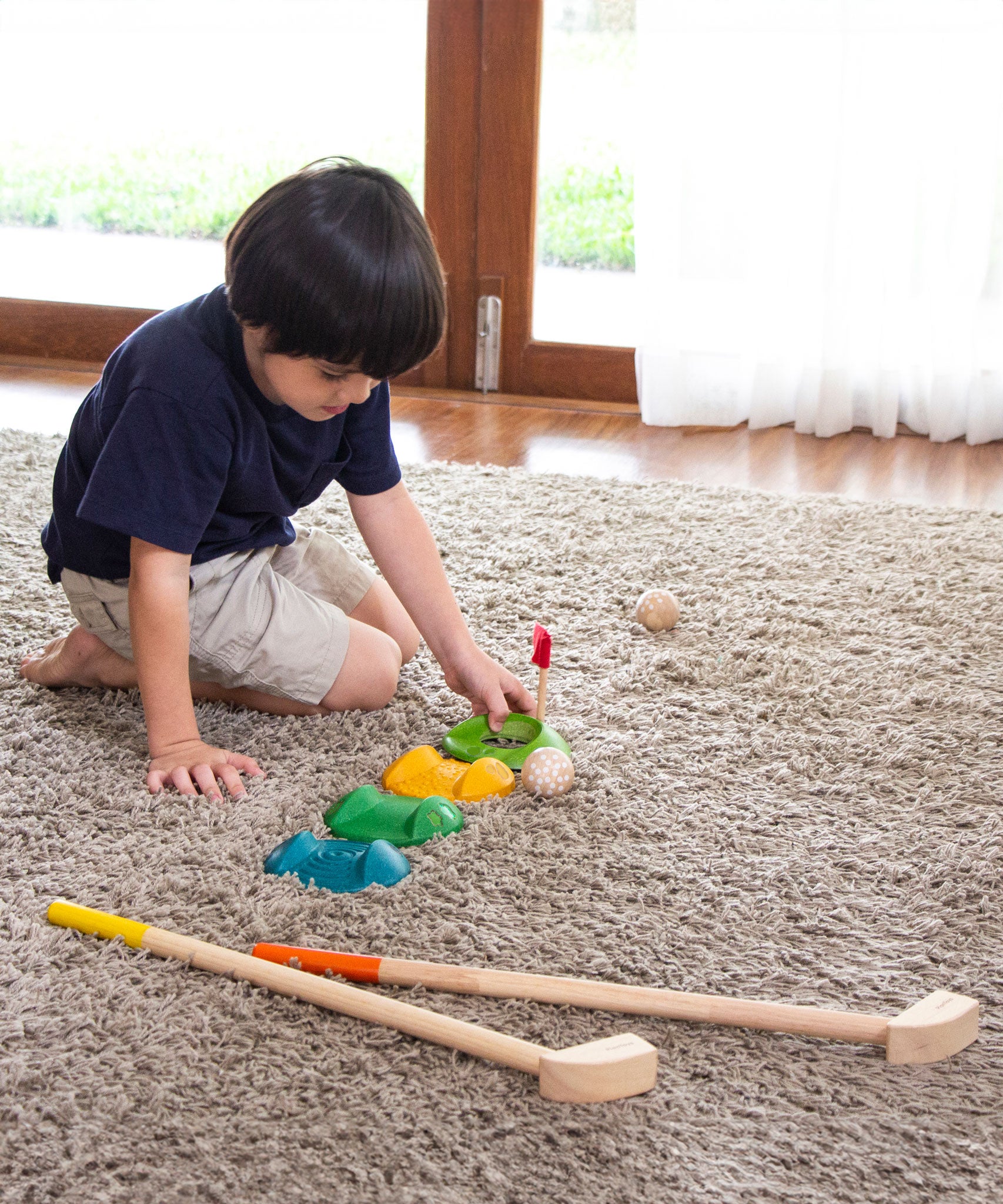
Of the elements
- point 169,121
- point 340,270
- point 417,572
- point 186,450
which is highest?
point 169,121

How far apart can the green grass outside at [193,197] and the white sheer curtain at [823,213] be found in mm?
176

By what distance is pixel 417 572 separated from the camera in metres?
1.11

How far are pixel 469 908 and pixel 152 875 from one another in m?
0.22

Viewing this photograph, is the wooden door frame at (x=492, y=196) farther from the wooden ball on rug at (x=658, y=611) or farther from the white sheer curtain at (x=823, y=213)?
the wooden ball on rug at (x=658, y=611)

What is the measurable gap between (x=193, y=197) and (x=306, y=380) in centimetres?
172

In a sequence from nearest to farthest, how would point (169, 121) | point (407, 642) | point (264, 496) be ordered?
point (264, 496)
point (407, 642)
point (169, 121)

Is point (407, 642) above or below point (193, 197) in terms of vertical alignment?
below

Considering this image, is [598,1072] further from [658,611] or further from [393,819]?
[658,611]

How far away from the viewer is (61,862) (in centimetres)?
85

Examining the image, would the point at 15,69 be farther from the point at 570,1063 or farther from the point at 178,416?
the point at 570,1063

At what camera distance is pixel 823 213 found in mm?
2006

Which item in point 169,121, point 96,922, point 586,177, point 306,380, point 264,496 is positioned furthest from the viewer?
point 169,121

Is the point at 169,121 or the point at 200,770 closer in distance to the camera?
the point at 200,770

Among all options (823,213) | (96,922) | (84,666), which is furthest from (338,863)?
(823,213)
